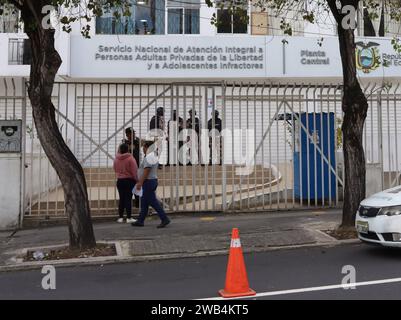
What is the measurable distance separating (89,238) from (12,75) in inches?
451

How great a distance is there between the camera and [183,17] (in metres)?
19.5

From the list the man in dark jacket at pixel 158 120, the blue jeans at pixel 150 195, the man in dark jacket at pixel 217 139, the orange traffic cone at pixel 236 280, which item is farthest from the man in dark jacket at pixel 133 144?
the orange traffic cone at pixel 236 280

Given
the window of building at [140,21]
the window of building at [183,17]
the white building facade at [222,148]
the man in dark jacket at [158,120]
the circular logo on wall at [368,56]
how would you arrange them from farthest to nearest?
the circular logo on wall at [368,56]
the window of building at [183,17]
the window of building at [140,21]
the man in dark jacket at [158,120]
the white building facade at [222,148]

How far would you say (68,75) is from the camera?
17953 mm

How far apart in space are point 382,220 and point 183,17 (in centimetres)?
1400

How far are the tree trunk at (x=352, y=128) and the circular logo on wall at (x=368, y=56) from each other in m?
10.9

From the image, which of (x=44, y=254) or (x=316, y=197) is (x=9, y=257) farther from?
(x=316, y=197)

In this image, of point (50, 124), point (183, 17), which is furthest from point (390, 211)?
point (183, 17)

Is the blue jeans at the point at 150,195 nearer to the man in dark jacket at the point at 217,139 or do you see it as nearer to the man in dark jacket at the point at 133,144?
the man in dark jacket at the point at 133,144

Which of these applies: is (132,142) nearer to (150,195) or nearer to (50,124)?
(150,195)

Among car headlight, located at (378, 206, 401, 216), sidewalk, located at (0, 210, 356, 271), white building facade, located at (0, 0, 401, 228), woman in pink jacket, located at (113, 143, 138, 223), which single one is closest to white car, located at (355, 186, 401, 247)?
car headlight, located at (378, 206, 401, 216)

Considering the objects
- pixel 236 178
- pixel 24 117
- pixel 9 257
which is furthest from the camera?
pixel 236 178

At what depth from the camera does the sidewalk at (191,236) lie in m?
8.29
